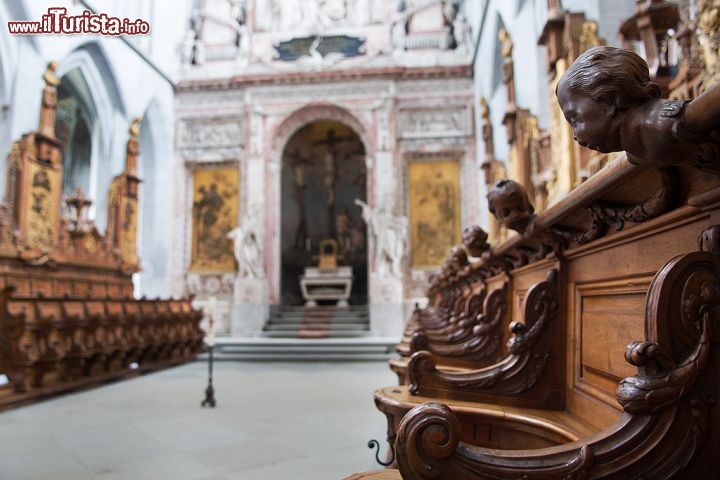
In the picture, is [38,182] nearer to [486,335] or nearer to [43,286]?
[43,286]

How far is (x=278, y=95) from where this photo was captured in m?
13.0

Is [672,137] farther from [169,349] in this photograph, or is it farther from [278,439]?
[169,349]

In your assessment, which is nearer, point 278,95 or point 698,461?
point 698,461

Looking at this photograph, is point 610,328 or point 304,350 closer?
point 610,328

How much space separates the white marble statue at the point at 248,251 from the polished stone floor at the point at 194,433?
6.66 m

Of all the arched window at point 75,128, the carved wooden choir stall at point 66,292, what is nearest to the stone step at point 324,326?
the carved wooden choir stall at point 66,292

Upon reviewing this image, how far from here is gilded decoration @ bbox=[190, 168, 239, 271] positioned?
12.9m

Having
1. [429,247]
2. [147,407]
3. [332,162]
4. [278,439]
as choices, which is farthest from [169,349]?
[332,162]

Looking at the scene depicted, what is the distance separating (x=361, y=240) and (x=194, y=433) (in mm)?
11248

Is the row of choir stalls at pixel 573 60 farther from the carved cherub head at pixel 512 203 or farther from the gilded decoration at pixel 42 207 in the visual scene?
the gilded decoration at pixel 42 207

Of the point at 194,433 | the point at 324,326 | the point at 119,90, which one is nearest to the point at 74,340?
the point at 194,433

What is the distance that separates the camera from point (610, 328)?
4.28 feet

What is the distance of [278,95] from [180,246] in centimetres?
420

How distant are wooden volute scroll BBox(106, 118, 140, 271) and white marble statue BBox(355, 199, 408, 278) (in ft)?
15.2
